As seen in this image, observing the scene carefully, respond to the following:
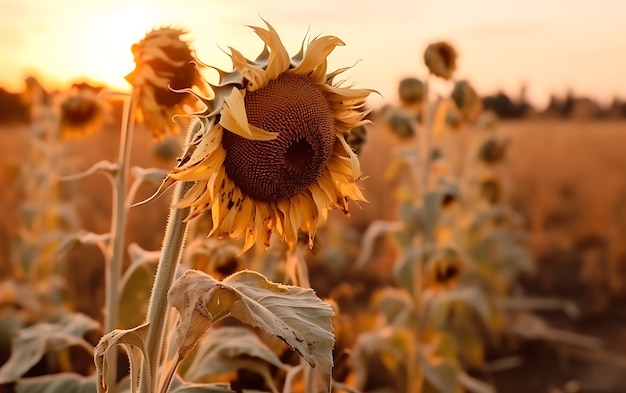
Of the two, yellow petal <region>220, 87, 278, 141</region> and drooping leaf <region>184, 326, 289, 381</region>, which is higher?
yellow petal <region>220, 87, 278, 141</region>

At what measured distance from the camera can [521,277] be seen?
5070 millimetres

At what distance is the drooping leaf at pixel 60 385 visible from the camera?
3.94 ft

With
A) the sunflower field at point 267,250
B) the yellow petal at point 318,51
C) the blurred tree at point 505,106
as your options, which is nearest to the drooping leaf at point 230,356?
the sunflower field at point 267,250

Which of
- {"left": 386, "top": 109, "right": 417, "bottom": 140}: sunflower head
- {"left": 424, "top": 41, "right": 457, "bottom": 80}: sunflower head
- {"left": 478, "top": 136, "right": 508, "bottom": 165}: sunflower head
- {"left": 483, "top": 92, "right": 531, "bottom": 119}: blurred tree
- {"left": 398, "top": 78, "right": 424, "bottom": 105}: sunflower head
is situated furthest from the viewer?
{"left": 483, "top": 92, "right": 531, "bottom": 119}: blurred tree

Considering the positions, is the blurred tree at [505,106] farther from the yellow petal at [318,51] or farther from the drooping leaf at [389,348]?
the yellow petal at [318,51]

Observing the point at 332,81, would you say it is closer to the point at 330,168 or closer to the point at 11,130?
the point at 330,168

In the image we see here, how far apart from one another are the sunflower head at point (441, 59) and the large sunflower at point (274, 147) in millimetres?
1359

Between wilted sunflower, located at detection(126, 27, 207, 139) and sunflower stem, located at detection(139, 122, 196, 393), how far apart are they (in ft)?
1.27

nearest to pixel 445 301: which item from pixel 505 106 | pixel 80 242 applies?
pixel 80 242

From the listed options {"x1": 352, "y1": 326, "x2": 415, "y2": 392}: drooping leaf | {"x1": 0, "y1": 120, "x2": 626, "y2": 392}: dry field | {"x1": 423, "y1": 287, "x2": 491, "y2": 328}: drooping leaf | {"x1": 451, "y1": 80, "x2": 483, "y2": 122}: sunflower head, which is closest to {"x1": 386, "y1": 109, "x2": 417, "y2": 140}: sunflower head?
{"x1": 451, "y1": 80, "x2": 483, "y2": 122}: sunflower head

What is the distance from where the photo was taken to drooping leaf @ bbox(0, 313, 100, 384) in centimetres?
126

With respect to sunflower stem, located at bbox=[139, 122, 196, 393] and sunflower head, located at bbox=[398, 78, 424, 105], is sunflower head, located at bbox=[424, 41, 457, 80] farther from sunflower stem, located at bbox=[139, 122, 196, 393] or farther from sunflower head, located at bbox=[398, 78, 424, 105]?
sunflower stem, located at bbox=[139, 122, 196, 393]

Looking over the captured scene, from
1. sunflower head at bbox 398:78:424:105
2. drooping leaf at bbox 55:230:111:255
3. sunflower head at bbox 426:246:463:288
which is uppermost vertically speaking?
sunflower head at bbox 398:78:424:105

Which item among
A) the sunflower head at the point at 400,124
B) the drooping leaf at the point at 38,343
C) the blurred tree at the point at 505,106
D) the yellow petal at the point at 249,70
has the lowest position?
the blurred tree at the point at 505,106
